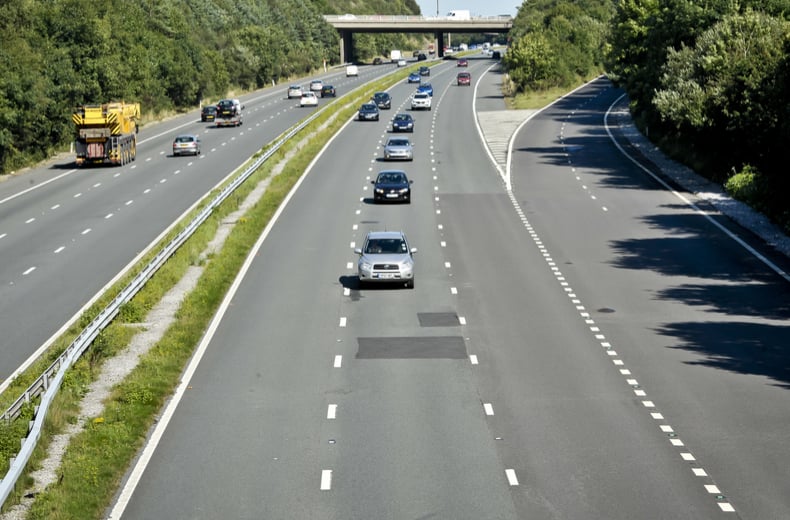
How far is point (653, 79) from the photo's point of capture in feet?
267

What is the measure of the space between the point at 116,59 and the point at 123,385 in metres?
74.7

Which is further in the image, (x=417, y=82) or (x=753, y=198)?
(x=417, y=82)

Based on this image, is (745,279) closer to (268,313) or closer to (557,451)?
(268,313)

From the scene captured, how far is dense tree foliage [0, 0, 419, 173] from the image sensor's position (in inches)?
2990

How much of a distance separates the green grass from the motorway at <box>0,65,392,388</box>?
168cm

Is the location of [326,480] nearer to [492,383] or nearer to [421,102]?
[492,383]

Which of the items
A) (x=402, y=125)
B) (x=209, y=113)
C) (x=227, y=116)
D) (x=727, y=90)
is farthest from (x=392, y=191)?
(x=209, y=113)

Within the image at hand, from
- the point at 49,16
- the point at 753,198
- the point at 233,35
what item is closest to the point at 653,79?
the point at 753,198

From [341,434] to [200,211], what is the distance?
28.6 meters

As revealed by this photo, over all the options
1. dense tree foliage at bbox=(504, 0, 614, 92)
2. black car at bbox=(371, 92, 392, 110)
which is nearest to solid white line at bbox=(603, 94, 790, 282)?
black car at bbox=(371, 92, 392, 110)

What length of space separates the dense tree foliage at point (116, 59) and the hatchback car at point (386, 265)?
1500 inches

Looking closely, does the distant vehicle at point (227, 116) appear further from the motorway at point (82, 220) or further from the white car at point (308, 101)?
the white car at point (308, 101)

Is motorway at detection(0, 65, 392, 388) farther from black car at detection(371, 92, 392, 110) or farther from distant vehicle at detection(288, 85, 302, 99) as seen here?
distant vehicle at detection(288, 85, 302, 99)

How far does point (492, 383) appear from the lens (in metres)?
26.8
